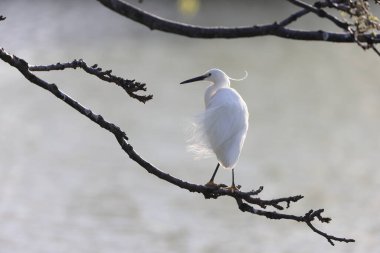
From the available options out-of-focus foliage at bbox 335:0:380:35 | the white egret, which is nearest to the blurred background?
the white egret

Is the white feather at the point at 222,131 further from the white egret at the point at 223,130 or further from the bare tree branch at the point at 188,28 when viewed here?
the bare tree branch at the point at 188,28

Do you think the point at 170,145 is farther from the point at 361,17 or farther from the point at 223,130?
the point at 361,17

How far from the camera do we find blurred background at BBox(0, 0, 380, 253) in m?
11.9

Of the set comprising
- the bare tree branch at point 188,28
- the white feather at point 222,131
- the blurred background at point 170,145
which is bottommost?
the bare tree branch at point 188,28

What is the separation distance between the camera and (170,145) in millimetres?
14547

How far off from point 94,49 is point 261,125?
566 cm

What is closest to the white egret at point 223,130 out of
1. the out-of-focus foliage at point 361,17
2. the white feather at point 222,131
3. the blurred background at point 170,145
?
the white feather at point 222,131

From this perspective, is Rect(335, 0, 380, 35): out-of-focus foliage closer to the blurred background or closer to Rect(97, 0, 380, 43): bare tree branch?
Rect(97, 0, 380, 43): bare tree branch

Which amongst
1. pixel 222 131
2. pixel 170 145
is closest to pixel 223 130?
pixel 222 131

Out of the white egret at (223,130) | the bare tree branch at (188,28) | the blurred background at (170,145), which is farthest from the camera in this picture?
the blurred background at (170,145)

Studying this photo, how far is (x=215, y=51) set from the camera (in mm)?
20891

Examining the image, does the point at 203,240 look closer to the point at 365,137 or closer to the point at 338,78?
the point at 365,137

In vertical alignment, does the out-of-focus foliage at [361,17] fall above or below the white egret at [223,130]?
below

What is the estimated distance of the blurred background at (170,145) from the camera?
1191 centimetres
